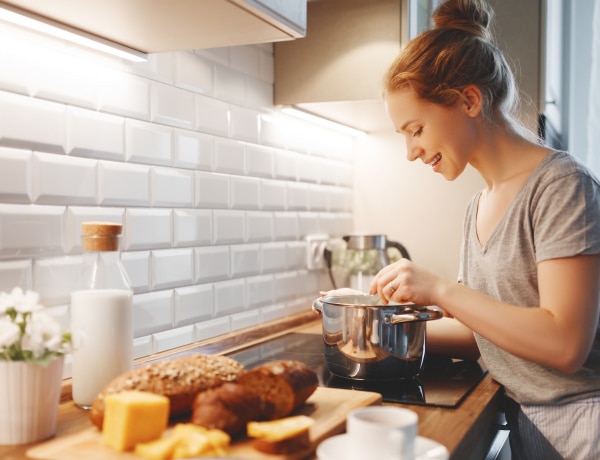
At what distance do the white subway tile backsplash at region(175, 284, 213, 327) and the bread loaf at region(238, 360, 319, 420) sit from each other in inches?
21.7

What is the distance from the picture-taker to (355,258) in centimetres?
216

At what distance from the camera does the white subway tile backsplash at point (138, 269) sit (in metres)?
1.37

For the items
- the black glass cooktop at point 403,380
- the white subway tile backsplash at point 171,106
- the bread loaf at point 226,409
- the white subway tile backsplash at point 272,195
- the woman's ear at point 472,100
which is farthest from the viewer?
the white subway tile backsplash at point 272,195

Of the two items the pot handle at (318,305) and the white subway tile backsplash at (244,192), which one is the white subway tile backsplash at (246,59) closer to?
the white subway tile backsplash at (244,192)

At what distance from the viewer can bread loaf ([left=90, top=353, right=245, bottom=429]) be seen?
92 centimetres

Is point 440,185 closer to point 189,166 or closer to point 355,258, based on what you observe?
point 355,258

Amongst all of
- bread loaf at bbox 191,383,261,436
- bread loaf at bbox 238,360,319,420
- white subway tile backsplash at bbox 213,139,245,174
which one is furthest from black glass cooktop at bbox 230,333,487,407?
white subway tile backsplash at bbox 213,139,245,174

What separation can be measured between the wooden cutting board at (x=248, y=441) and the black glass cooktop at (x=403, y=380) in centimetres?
15

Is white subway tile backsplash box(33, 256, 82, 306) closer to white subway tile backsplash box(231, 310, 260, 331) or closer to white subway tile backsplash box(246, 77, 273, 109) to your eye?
white subway tile backsplash box(231, 310, 260, 331)

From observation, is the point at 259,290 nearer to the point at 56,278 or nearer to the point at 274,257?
the point at 274,257

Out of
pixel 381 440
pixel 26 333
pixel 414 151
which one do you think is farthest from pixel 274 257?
pixel 381 440

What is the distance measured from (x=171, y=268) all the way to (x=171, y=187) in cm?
18

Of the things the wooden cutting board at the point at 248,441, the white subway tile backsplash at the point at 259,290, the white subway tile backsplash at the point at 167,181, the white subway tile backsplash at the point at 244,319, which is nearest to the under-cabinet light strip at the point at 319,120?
the white subway tile backsplash at the point at 167,181

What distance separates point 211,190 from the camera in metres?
1.63
